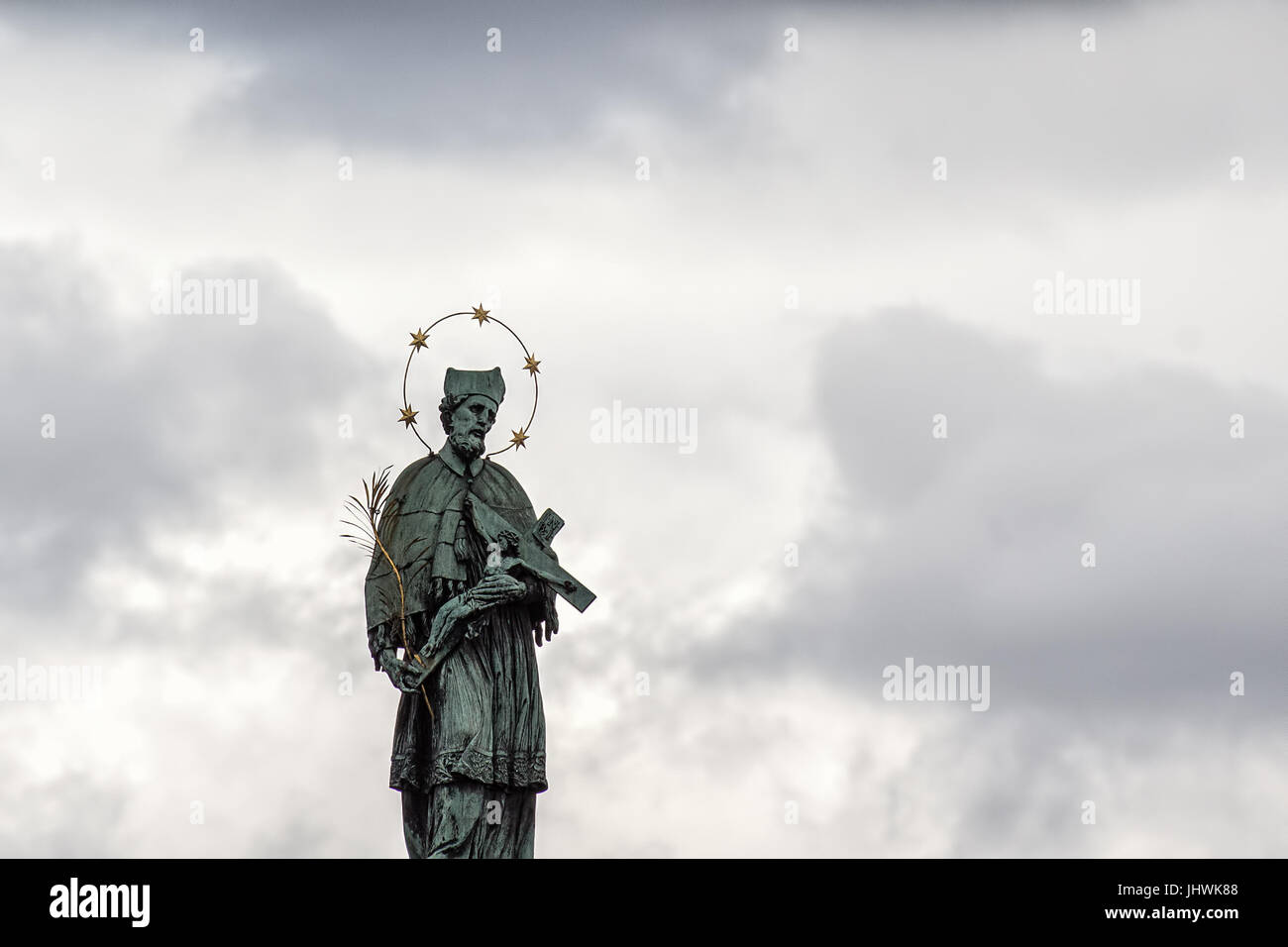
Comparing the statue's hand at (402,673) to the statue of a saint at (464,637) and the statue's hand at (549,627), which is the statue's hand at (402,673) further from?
the statue's hand at (549,627)

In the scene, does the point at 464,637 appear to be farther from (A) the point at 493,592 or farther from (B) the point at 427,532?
(B) the point at 427,532

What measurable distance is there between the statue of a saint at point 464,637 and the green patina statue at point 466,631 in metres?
0.01

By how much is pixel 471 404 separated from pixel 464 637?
2.47 m

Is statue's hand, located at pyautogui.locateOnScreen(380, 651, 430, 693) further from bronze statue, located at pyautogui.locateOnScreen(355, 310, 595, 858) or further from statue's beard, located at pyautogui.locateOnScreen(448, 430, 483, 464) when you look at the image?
statue's beard, located at pyautogui.locateOnScreen(448, 430, 483, 464)

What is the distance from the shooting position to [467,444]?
3275cm

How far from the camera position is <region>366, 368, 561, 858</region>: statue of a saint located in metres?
32.1

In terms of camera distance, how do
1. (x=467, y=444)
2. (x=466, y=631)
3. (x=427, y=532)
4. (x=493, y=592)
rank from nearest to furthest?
(x=493, y=592), (x=466, y=631), (x=427, y=532), (x=467, y=444)

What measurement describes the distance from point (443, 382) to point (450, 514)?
1.43 metres

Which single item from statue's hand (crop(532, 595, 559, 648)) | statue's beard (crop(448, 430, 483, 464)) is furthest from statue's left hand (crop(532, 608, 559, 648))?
statue's beard (crop(448, 430, 483, 464))

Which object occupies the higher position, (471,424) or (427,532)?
(471,424)

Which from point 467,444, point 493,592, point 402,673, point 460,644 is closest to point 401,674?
point 402,673

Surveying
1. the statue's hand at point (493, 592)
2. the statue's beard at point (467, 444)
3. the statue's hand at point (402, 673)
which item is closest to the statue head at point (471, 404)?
the statue's beard at point (467, 444)

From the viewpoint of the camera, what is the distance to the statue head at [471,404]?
32781mm

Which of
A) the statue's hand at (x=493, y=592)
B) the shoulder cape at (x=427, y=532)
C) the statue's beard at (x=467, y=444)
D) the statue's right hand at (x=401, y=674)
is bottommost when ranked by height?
the statue's right hand at (x=401, y=674)
